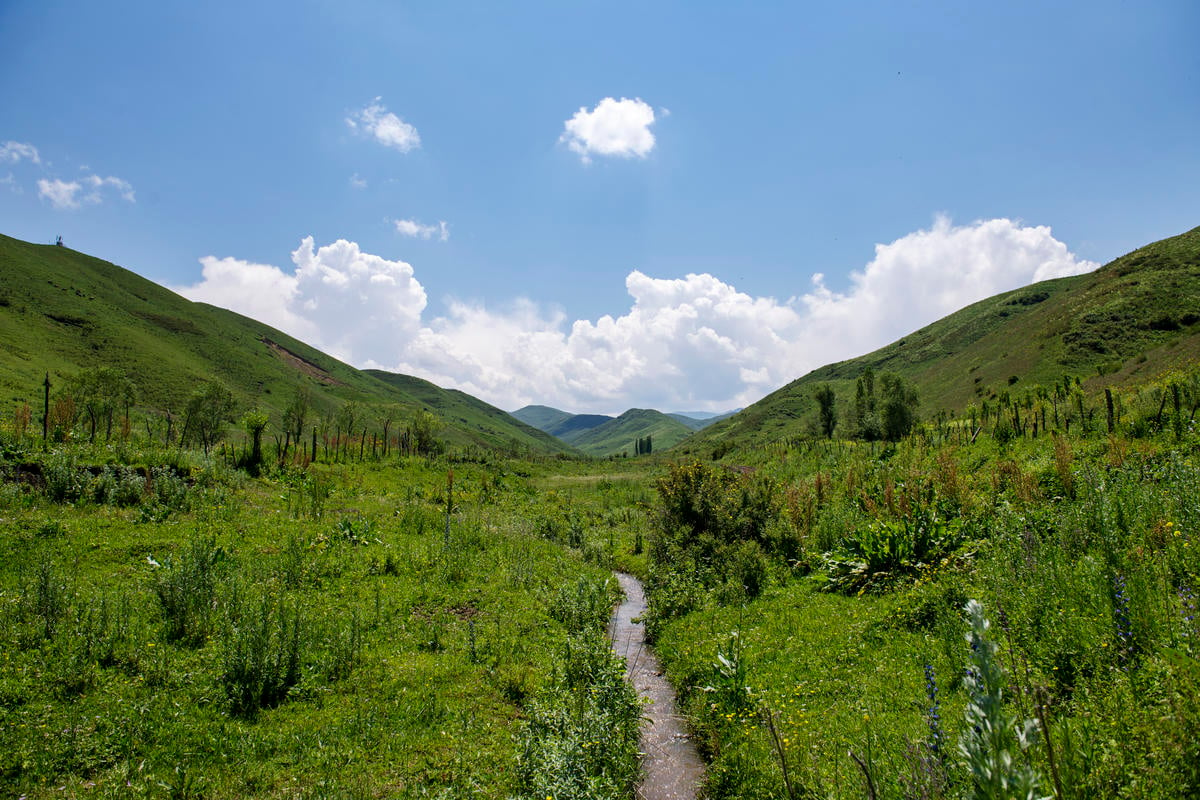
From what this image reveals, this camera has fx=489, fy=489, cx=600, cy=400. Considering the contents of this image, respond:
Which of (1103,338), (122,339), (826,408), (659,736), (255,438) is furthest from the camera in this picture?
(122,339)

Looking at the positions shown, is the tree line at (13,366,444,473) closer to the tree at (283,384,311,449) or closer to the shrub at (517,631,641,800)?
the tree at (283,384,311,449)

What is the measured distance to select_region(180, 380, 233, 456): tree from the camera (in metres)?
30.6

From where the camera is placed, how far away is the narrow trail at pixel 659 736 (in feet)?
22.8

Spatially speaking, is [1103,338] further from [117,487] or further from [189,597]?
[117,487]

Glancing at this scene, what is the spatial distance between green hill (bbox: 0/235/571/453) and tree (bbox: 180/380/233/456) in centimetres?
2563

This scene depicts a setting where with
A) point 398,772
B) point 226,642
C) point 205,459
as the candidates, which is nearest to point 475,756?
point 398,772

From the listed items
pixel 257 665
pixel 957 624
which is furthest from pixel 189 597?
pixel 957 624

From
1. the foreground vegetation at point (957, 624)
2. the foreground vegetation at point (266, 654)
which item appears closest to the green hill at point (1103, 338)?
the foreground vegetation at point (957, 624)

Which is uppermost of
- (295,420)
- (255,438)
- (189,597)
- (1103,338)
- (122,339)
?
(122,339)

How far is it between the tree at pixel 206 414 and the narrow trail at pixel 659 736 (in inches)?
1034

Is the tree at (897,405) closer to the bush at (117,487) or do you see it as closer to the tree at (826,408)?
the tree at (826,408)

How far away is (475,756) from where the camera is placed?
676 centimetres

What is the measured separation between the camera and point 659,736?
8.24 m

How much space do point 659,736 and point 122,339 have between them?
14612 centimetres
